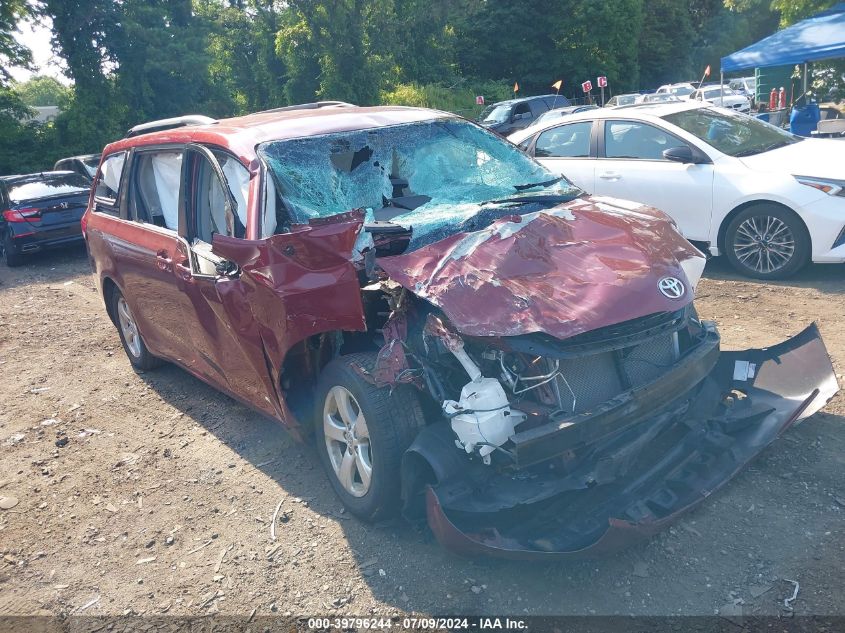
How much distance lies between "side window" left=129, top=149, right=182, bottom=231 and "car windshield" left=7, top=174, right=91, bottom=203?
8.19m

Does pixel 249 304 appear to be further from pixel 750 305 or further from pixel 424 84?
pixel 424 84

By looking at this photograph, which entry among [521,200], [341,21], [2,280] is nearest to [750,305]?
[521,200]

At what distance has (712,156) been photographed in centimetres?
690

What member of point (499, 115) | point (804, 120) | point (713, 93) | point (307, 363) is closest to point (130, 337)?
point (307, 363)

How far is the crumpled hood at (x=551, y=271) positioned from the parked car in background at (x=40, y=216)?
10676 mm

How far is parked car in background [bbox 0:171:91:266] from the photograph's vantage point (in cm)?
1216

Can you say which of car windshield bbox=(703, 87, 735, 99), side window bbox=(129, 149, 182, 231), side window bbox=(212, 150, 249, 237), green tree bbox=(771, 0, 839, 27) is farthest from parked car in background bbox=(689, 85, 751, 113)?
side window bbox=(212, 150, 249, 237)

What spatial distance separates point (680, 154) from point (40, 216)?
10290 millimetres

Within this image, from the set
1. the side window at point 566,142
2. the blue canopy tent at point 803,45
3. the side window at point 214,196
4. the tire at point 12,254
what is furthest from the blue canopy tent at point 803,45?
the tire at point 12,254

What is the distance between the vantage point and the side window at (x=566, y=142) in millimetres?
7949

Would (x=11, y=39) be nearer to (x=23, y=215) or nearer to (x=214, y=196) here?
(x=23, y=215)

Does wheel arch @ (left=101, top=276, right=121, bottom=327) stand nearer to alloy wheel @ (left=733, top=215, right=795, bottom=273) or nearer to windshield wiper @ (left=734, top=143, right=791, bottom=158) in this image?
alloy wheel @ (left=733, top=215, right=795, bottom=273)

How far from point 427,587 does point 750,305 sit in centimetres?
412

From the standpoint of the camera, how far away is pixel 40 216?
1220cm
